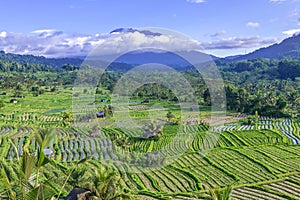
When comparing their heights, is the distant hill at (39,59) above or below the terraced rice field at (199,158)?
above

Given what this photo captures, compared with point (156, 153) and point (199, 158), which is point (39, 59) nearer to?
point (156, 153)

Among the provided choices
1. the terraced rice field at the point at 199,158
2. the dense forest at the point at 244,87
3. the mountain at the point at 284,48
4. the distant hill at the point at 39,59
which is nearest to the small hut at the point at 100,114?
the terraced rice field at the point at 199,158

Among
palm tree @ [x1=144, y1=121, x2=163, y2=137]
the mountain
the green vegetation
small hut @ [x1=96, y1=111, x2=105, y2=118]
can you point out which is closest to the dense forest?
the green vegetation

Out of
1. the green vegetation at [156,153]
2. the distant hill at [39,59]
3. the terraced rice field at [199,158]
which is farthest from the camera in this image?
the distant hill at [39,59]

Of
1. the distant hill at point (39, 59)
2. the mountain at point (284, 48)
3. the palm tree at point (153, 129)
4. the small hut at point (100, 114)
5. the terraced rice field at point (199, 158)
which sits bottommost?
the terraced rice field at point (199, 158)

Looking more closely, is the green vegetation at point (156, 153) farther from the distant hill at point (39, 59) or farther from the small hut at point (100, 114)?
the distant hill at point (39, 59)

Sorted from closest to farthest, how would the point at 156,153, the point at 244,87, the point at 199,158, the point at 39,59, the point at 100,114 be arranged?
1. the point at 199,158
2. the point at 156,153
3. the point at 100,114
4. the point at 244,87
5. the point at 39,59

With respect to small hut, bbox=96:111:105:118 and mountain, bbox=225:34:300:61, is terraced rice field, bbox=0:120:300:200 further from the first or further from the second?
mountain, bbox=225:34:300:61

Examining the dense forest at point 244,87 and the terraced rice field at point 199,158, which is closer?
the terraced rice field at point 199,158

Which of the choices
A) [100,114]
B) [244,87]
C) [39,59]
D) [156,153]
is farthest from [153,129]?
[39,59]

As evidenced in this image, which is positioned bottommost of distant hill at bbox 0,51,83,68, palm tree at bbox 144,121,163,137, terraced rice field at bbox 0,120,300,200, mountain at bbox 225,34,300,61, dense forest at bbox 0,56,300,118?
terraced rice field at bbox 0,120,300,200

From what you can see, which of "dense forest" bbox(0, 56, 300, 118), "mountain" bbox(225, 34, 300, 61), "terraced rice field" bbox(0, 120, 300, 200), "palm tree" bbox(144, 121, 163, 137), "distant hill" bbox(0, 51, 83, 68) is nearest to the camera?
"terraced rice field" bbox(0, 120, 300, 200)

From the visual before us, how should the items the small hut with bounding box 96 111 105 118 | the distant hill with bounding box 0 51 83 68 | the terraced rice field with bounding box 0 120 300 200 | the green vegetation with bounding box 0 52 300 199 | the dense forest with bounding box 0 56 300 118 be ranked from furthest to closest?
the distant hill with bounding box 0 51 83 68 → the dense forest with bounding box 0 56 300 118 → the small hut with bounding box 96 111 105 118 → the terraced rice field with bounding box 0 120 300 200 → the green vegetation with bounding box 0 52 300 199

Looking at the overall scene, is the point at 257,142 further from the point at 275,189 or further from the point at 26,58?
the point at 26,58
